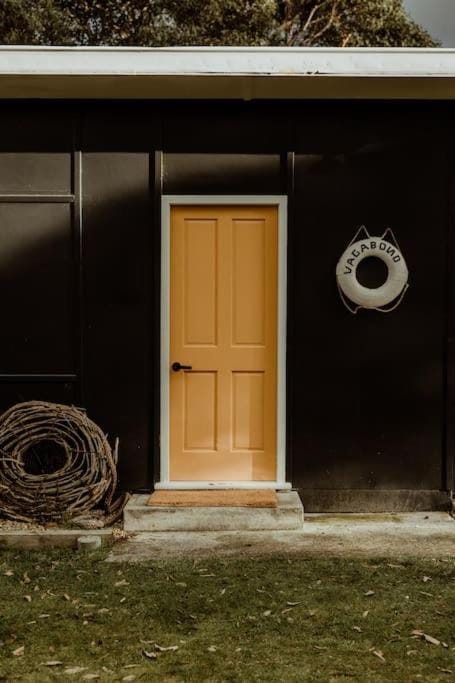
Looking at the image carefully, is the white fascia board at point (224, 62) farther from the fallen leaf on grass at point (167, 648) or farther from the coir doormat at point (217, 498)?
the fallen leaf on grass at point (167, 648)

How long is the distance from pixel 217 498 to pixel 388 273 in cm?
204

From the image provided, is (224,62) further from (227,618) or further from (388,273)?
(227,618)

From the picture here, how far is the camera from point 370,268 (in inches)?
245

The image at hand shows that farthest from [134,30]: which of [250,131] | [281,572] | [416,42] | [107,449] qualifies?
[281,572]

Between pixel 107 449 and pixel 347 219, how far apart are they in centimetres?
243

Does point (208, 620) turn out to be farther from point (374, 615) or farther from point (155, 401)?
point (155, 401)

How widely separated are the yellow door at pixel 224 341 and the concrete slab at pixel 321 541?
69 cm

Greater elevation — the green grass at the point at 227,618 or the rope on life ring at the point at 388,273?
the rope on life ring at the point at 388,273

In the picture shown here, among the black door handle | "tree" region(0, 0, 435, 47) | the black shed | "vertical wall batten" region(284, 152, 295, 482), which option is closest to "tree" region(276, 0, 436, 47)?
"tree" region(0, 0, 435, 47)

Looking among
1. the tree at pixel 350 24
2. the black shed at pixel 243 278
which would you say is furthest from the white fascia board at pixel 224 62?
the tree at pixel 350 24

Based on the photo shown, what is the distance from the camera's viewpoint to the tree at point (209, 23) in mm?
16594

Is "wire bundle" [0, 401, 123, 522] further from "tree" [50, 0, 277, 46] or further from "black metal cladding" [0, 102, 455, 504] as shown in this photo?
"tree" [50, 0, 277, 46]

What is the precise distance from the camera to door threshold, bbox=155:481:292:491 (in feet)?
20.5

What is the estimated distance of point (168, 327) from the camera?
6.26 metres
